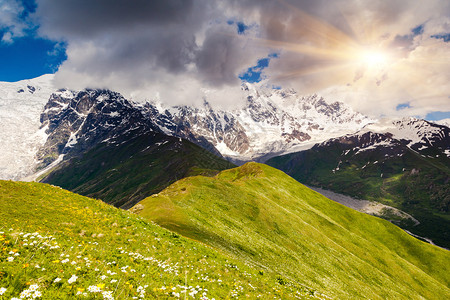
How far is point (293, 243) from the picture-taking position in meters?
53.3

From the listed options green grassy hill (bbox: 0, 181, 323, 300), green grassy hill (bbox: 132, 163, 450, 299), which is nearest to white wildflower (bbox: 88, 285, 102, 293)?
green grassy hill (bbox: 0, 181, 323, 300)

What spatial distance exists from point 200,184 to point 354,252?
51544mm

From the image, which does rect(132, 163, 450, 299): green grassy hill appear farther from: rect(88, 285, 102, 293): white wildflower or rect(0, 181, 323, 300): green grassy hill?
rect(88, 285, 102, 293): white wildflower

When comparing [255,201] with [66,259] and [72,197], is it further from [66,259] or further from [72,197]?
[66,259]

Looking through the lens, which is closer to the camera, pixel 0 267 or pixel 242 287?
pixel 0 267

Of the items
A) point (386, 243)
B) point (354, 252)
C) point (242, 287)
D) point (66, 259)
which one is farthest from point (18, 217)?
point (386, 243)

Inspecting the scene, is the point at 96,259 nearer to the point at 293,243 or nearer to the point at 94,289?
the point at 94,289

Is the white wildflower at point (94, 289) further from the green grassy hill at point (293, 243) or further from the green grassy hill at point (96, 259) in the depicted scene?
the green grassy hill at point (293, 243)

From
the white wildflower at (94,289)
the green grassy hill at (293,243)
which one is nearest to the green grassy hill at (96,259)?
the white wildflower at (94,289)

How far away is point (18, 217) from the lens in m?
18.7

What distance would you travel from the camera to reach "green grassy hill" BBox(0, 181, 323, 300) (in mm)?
9773

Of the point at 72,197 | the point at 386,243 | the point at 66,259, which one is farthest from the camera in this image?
the point at 386,243

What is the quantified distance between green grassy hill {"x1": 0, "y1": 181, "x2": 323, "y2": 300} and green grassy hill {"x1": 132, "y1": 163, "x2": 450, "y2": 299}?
12731 mm

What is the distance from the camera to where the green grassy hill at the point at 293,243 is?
40.5m
